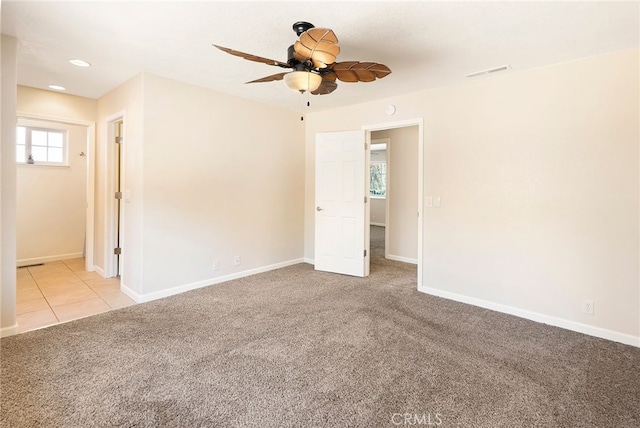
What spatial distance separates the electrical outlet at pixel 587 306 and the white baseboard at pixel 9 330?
5.01m

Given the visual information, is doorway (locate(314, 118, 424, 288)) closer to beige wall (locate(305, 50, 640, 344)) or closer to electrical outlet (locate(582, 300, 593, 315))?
beige wall (locate(305, 50, 640, 344))

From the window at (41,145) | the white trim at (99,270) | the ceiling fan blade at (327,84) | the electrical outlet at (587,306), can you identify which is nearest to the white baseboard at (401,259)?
the electrical outlet at (587,306)

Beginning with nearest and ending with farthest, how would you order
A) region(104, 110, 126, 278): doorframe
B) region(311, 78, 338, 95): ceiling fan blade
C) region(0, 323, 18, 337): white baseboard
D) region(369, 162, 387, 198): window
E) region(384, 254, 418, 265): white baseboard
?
region(311, 78, 338, 95): ceiling fan blade, region(0, 323, 18, 337): white baseboard, region(104, 110, 126, 278): doorframe, region(384, 254, 418, 265): white baseboard, region(369, 162, 387, 198): window

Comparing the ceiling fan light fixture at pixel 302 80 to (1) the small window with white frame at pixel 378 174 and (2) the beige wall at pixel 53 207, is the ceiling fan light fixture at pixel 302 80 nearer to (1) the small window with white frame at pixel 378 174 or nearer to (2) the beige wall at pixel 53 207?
(2) the beige wall at pixel 53 207

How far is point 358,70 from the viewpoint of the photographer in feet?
7.45

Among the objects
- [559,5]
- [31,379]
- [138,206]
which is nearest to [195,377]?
[31,379]

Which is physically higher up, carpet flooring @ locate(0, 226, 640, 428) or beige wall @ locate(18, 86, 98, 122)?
beige wall @ locate(18, 86, 98, 122)

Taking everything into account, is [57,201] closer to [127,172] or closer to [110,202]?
[110,202]

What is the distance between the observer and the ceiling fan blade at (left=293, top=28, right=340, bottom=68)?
1.79 meters

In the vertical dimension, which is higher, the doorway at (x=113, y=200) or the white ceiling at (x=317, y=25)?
the white ceiling at (x=317, y=25)

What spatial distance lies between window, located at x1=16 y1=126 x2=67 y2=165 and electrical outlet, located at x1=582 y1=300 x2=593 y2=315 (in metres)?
7.39

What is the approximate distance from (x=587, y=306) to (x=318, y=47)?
3200 mm

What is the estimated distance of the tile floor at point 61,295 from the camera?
118 inches

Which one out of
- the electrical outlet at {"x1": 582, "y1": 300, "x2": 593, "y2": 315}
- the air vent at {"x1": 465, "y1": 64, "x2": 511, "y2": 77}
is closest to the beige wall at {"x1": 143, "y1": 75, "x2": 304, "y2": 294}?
the air vent at {"x1": 465, "y1": 64, "x2": 511, "y2": 77}
